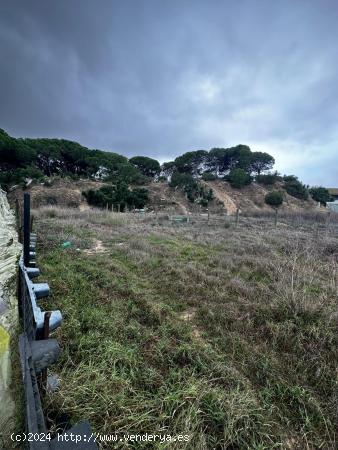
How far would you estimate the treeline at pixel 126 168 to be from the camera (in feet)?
82.2

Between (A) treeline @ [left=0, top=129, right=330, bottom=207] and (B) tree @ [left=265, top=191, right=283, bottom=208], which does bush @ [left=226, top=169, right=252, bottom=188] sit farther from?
(B) tree @ [left=265, top=191, right=283, bottom=208]

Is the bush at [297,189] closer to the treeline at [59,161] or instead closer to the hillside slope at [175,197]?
the hillside slope at [175,197]

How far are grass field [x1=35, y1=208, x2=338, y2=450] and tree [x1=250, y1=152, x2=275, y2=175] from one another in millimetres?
38765

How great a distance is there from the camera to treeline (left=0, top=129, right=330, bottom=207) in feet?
82.2

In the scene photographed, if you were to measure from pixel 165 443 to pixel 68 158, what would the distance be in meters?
37.5

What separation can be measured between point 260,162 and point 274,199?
11.5m

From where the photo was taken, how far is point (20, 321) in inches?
97.8

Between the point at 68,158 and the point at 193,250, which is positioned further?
the point at 68,158

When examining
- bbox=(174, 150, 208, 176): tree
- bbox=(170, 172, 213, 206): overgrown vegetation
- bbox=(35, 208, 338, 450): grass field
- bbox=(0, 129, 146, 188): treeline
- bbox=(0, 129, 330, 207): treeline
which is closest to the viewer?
bbox=(35, 208, 338, 450): grass field

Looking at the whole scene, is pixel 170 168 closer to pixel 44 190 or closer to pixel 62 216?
pixel 44 190

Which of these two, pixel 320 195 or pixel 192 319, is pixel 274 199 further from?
pixel 192 319

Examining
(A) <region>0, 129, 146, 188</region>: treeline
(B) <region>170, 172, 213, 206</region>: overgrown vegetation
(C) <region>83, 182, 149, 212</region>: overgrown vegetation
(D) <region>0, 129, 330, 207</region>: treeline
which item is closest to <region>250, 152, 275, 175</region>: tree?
(D) <region>0, 129, 330, 207</region>: treeline

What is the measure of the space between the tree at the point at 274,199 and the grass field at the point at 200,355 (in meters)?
29.0

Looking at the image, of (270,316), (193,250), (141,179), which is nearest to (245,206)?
(141,179)
